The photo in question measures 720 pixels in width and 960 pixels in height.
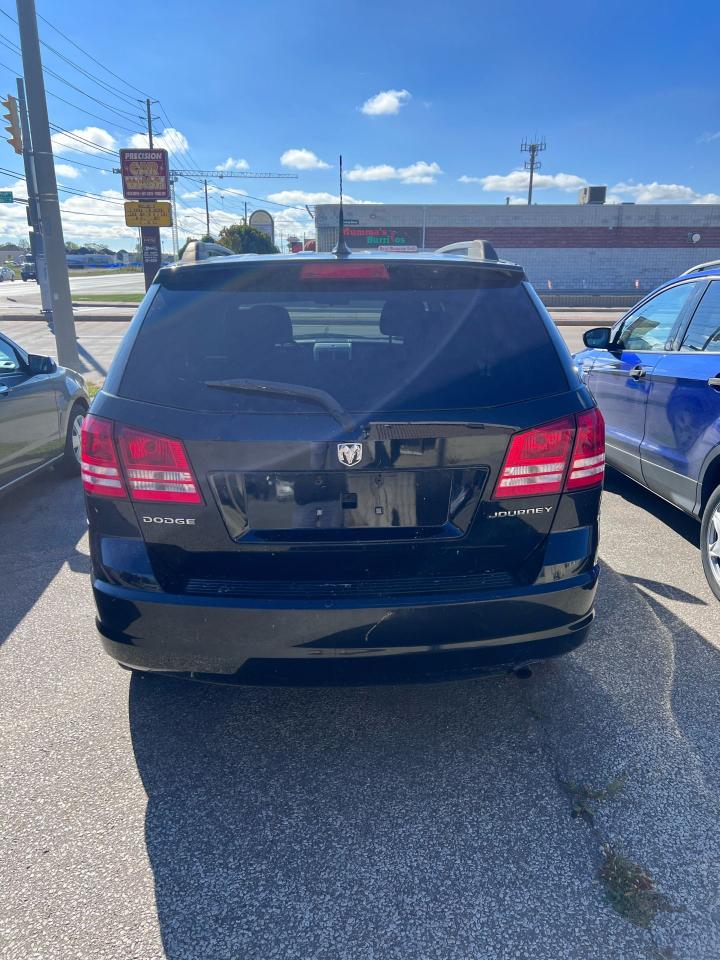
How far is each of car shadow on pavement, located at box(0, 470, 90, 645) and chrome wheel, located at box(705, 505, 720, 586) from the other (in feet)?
12.7

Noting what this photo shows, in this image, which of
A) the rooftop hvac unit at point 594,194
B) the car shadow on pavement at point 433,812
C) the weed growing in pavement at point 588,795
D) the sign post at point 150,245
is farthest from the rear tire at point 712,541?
the rooftop hvac unit at point 594,194

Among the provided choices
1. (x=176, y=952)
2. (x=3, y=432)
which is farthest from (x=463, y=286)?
(x=3, y=432)

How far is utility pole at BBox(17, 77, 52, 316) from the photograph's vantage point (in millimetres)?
11492

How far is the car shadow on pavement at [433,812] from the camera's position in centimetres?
199

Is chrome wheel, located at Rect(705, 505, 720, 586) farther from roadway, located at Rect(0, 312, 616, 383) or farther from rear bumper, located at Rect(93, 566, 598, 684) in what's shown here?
roadway, located at Rect(0, 312, 616, 383)

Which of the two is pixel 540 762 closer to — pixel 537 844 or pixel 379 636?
pixel 537 844

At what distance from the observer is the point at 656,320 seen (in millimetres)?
5203

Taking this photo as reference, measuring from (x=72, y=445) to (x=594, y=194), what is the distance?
48.5 metres

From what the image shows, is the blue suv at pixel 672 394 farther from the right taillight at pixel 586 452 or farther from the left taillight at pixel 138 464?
the left taillight at pixel 138 464

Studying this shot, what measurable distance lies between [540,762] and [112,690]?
1881 millimetres

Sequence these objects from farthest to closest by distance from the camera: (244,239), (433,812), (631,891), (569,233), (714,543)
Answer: (244,239), (569,233), (714,543), (433,812), (631,891)

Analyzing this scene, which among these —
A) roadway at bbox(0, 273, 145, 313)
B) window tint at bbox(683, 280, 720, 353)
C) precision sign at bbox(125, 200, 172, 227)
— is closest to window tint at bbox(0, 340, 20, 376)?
window tint at bbox(683, 280, 720, 353)

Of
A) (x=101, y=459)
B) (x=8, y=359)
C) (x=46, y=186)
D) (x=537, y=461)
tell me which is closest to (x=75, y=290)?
(x=46, y=186)

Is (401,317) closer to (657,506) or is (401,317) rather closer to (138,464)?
(138,464)
